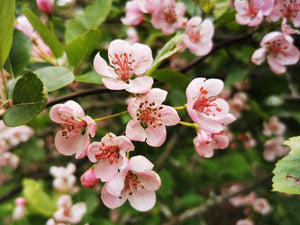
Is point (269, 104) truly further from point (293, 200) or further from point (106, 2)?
point (106, 2)

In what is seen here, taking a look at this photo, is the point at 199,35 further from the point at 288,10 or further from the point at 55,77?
the point at 55,77

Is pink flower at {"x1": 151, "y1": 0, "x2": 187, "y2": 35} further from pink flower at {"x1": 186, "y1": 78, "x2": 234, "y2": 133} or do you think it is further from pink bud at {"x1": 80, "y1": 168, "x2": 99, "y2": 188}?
pink bud at {"x1": 80, "y1": 168, "x2": 99, "y2": 188}

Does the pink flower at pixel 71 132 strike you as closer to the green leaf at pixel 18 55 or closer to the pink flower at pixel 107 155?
the pink flower at pixel 107 155

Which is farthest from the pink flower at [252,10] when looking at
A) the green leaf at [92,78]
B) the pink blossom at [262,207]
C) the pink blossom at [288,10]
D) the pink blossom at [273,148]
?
the pink blossom at [262,207]

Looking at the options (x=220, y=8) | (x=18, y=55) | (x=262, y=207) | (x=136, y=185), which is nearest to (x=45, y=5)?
(x=18, y=55)

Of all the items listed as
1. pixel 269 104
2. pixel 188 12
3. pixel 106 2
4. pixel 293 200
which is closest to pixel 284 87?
pixel 269 104
